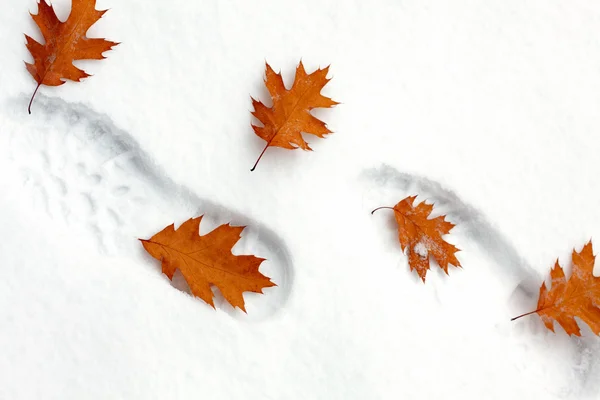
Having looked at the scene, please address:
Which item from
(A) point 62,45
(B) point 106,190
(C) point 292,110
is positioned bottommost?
(B) point 106,190

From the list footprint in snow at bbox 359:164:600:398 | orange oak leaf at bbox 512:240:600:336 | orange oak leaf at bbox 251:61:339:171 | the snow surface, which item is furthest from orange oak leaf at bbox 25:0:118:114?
orange oak leaf at bbox 512:240:600:336

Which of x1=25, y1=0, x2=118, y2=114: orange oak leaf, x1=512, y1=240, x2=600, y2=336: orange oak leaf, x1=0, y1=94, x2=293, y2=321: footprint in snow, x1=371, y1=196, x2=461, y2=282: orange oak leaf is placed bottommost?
x1=0, y1=94, x2=293, y2=321: footprint in snow

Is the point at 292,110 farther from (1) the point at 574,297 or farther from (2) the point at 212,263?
(1) the point at 574,297

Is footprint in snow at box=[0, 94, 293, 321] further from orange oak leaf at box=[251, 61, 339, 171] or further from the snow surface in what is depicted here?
orange oak leaf at box=[251, 61, 339, 171]

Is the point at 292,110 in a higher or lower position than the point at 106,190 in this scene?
higher

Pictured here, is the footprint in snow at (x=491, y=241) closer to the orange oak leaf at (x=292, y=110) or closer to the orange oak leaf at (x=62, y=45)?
the orange oak leaf at (x=292, y=110)

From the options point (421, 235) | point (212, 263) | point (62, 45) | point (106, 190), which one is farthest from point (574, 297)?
point (62, 45)

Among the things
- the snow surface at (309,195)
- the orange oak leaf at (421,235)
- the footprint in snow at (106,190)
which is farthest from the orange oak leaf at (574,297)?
the footprint in snow at (106,190)
